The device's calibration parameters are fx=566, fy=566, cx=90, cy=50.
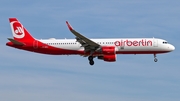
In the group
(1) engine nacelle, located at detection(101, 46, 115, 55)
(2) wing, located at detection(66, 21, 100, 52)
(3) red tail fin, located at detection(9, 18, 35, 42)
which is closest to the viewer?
(2) wing, located at detection(66, 21, 100, 52)

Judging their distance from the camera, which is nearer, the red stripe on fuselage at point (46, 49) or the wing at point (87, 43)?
the wing at point (87, 43)

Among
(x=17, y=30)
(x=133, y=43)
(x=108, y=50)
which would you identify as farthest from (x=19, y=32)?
(x=133, y=43)

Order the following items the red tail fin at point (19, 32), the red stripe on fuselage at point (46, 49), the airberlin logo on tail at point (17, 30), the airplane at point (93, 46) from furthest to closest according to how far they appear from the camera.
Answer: the airberlin logo on tail at point (17, 30) < the red tail fin at point (19, 32) < the red stripe on fuselage at point (46, 49) < the airplane at point (93, 46)

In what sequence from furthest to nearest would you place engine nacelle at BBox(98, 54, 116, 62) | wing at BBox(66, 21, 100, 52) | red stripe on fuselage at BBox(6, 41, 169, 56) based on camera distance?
red stripe on fuselage at BBox(6, 41, 169, 56)
engine nacelle at BBox(98, 54, 116, 62)
wing at BBox(66, 21, 100, 52)

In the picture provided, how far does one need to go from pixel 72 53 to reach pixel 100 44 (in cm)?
557

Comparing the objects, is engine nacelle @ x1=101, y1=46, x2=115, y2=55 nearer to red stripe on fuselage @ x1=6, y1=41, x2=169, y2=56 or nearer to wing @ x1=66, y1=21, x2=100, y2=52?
wing @ x1=66, y1=21, x2=100, y2=52

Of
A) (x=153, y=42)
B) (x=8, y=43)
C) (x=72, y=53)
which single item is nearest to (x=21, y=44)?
(x=8, y=43)

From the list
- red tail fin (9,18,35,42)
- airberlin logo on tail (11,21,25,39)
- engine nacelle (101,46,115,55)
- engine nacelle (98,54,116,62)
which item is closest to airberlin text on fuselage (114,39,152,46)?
engine nacelle (101,46,115,55)

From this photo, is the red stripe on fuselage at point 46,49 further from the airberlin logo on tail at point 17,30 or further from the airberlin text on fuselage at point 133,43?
the airberlin text on fuselage at point 133,43

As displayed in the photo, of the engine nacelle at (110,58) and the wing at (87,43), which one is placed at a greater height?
the wing at (87,43)

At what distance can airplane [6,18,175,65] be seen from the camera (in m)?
103

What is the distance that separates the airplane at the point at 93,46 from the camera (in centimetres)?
10294

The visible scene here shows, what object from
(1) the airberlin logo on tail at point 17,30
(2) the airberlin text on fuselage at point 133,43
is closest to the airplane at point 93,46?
(2) the airberlin text on fuselage at point 133,43

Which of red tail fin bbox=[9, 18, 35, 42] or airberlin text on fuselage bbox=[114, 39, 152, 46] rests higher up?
red tail fin bbox=[9, 18, 35, 42]
